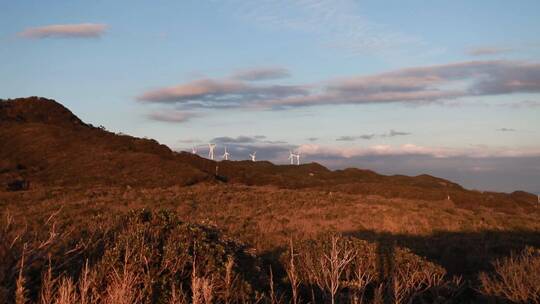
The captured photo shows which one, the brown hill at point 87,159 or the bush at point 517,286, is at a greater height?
the brown hill at point 87,159

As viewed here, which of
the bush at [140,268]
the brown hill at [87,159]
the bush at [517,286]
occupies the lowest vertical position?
the bush at [517,286]

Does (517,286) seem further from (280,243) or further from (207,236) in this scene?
(280,243)

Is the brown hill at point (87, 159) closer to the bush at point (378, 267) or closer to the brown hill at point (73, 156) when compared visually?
the brown hill at point (73, 156)

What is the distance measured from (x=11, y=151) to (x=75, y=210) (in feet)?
92.5

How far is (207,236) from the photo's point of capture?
10.6 meters

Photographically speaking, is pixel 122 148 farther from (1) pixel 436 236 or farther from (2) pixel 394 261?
(2) pixel 394 261

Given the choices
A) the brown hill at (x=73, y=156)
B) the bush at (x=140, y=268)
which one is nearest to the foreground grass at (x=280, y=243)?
the bush at (x=140, y=268)

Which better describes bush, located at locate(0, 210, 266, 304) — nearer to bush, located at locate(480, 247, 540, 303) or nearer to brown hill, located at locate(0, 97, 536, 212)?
bush, located at locate(480, 247, 540, 303)

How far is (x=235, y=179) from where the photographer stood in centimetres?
5766

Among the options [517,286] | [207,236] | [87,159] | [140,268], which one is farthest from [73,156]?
[140,268]

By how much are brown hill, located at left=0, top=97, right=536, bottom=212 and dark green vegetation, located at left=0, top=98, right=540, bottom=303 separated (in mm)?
213

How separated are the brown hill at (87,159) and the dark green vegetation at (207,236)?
0.70 feet

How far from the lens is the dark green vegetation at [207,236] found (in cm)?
700

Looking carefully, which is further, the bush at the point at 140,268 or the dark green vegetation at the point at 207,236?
the dark green vegetation at the point at 207,236
